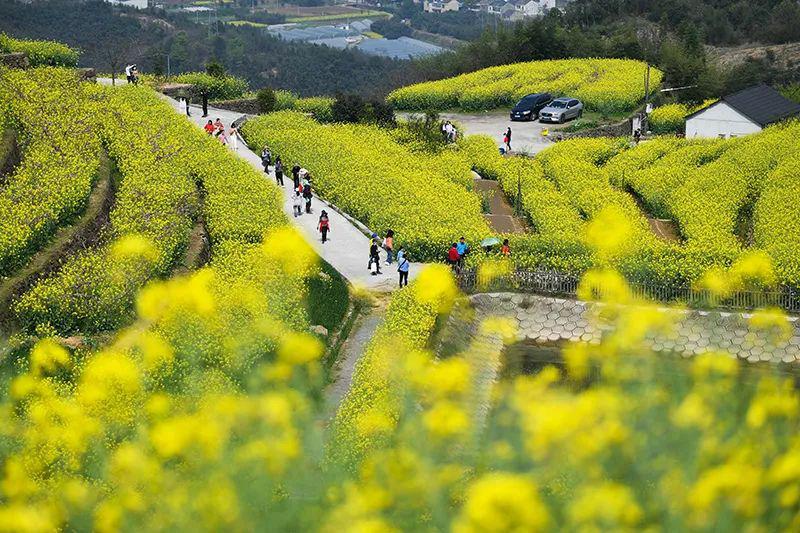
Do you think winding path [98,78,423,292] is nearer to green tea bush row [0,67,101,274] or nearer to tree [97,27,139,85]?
green tea bush row [0,67,101,274]

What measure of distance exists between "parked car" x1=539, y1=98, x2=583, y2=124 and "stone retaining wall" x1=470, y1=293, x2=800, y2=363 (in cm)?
2386

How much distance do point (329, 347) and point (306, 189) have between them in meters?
8.49

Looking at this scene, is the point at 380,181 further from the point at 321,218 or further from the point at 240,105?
the point at 240,105

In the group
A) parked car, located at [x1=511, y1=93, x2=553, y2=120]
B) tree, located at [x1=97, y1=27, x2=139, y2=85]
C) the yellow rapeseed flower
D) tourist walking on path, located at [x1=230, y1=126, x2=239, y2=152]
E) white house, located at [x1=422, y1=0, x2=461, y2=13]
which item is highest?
the yellow rapeseed flower

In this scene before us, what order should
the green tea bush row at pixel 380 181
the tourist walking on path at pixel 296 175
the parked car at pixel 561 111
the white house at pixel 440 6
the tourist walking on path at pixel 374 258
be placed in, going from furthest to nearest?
1. the white house at pixel 440 6
2. the parked car at pixel 561 111
3. the tourist walking on path at pixel 296 175
4. the green tea bush row at pixel 380 181
5. the tourist walking on path at pixel 374 258

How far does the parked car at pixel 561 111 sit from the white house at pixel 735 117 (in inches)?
226

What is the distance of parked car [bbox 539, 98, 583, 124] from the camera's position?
50156 mm

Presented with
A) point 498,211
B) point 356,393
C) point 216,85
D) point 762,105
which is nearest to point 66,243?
point 356,393

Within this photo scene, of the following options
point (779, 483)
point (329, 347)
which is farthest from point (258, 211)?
point (779, 483)

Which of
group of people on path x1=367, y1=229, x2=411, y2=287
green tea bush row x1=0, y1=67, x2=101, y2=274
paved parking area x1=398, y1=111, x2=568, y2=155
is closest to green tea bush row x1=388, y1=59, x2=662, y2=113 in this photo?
paved parking area x1=398, y1=111, x2=568, y2=155

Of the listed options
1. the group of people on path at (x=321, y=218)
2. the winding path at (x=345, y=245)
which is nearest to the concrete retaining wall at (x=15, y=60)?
the group of people on path at (x=321, y=218)

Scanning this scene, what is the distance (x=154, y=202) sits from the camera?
28.4 metres

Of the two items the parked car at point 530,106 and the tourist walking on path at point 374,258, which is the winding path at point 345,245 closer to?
the tourist walking on path at point 374,258

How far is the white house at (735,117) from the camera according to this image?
45.1 metres
